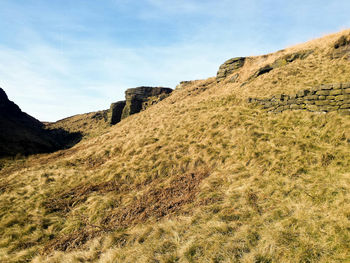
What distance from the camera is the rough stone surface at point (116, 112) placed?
42.0 m

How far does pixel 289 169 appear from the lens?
293 inches

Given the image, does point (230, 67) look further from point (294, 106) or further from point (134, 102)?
point (134, 102)

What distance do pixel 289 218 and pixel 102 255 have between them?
5.61 meters

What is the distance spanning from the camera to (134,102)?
42.5 m

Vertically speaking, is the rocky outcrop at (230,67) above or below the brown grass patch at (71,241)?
above

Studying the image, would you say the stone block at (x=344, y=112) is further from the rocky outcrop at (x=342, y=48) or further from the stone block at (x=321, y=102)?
the rocky outcrop at (x=342, y=48)

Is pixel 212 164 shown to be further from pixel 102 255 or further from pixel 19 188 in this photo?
pixel 19 188

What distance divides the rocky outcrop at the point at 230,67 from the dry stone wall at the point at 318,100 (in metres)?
19.8

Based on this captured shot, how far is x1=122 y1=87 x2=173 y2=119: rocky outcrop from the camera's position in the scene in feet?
136

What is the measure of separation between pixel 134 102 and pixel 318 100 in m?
37.6

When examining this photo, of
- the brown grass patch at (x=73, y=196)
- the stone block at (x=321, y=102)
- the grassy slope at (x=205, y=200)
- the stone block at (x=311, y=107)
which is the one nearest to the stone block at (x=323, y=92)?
the stone block at (x=321, y=102)

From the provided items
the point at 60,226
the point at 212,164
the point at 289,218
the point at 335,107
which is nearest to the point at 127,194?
the point at 60,226

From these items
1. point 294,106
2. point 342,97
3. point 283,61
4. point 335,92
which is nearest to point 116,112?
point 283,61

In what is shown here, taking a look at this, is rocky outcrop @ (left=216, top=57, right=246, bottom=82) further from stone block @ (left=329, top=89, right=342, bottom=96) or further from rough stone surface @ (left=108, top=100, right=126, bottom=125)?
rough stone surface @ (left=108, top=100, right=126, bottom=125)
